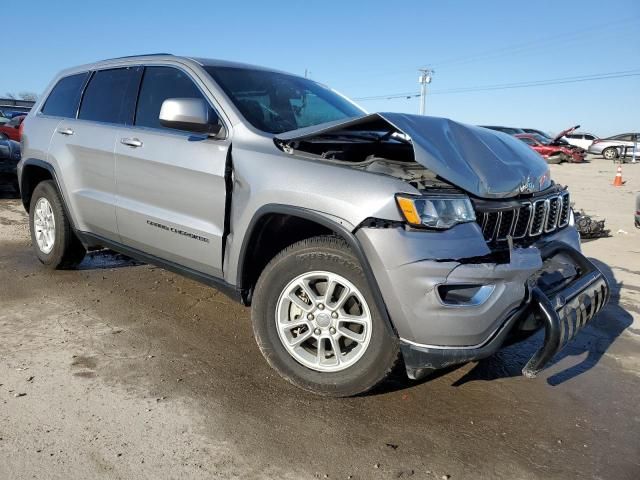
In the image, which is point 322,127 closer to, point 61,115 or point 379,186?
point 379,186

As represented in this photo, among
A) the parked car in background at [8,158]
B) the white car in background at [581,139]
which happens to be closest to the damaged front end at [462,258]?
the parked car in background at [8,158]

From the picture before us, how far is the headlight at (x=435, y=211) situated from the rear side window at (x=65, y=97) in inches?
135

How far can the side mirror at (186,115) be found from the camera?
322 centimetres

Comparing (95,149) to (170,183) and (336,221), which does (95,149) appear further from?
(336,221)

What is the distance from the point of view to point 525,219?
3066 mm

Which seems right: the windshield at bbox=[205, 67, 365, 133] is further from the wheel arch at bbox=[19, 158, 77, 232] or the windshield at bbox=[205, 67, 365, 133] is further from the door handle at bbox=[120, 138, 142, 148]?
the wheel arch at bbox=[19, 158, 77, 232]

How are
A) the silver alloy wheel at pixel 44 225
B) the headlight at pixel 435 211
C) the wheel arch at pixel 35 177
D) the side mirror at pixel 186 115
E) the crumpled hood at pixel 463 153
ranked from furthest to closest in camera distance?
the silver alloy wheel at pixel 44 225
the wheel arch at pixel 35 177
the side mirror at pixel 186 115
the crumpled hood at pixel 463 153
the headlight at pixel 435 211

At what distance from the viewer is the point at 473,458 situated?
2.53m

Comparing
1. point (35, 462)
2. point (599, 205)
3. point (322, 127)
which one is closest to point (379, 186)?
point (322, 127)

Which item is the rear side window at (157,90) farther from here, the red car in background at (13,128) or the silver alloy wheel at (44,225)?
the red car in background at (13,128)

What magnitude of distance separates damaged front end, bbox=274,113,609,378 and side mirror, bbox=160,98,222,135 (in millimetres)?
479

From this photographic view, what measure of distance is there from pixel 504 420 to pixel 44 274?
426cm

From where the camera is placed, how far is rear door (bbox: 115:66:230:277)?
3365 mm

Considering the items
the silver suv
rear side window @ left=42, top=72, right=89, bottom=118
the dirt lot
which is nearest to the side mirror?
the silver suv
